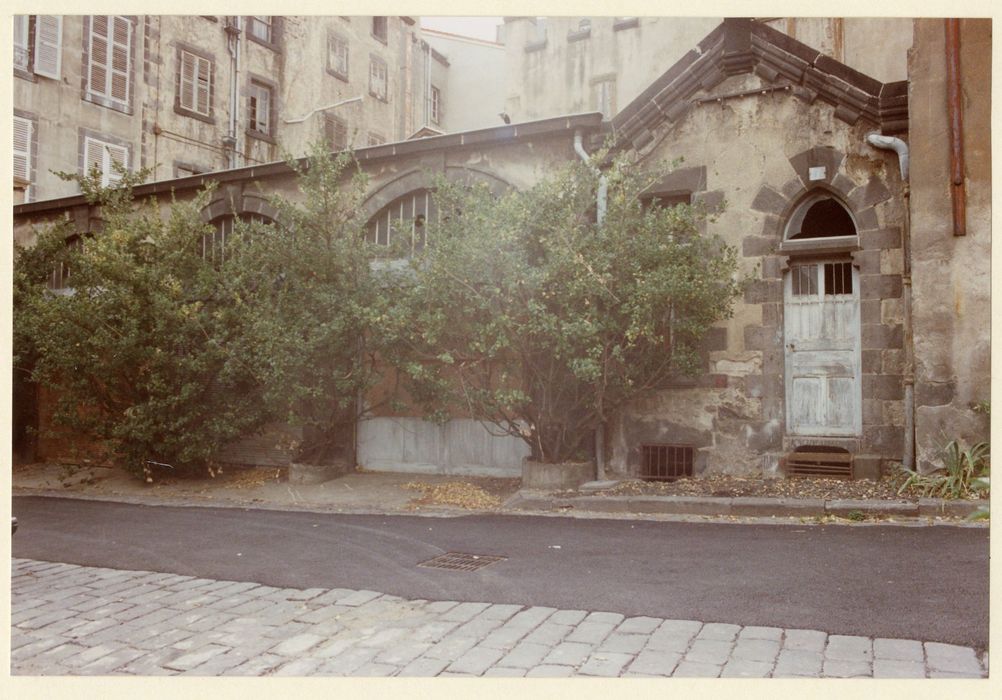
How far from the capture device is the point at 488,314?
9125 mm

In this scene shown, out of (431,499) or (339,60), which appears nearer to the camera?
(431,499)

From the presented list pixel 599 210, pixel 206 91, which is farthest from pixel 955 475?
pixel 206 91

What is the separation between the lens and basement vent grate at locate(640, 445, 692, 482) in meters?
9.98

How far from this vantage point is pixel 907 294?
8.93 meters

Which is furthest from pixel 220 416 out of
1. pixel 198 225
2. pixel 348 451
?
pixel 198 225

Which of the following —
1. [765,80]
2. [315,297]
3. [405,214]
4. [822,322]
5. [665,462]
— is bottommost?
[665,462]

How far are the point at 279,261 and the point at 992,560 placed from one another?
8.36 metres

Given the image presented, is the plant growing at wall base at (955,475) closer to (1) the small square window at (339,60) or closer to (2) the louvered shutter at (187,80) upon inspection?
(2) the louvered shutter at (187,80)

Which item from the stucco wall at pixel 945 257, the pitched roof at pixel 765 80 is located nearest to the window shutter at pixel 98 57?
the pitched roof at pixel 765 80

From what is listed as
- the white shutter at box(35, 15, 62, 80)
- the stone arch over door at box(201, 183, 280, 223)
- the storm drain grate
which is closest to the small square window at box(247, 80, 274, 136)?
the white shutter at box(35, 15, 62, 80)

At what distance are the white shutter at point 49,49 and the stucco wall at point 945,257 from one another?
11854 mm

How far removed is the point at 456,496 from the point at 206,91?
11752 mm

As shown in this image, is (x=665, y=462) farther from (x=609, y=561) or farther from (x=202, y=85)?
(x=202, y=85)

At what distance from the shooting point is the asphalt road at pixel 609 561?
4.63 m
